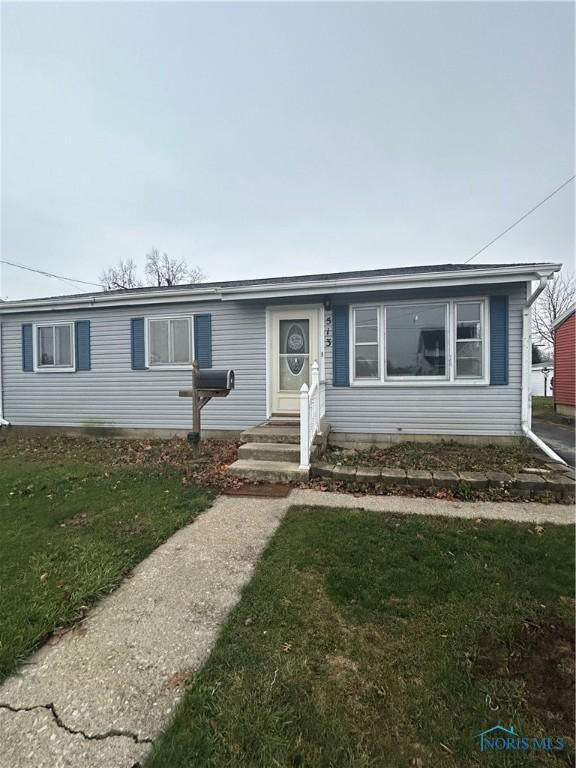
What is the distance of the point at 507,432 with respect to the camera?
622 cm

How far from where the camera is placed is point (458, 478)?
440 cm

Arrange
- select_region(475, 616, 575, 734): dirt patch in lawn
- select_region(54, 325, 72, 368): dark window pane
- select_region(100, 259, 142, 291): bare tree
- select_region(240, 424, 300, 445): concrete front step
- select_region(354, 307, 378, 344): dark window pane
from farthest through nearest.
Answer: select_region(100, 259, 142, 291): bare tree < select_region(54, 325, 72, 368): dark window pane < select_region(354, 307, 378, 344): dark window pane < select_region(240, 424, 300, 445): concrete front step < select_region(475, 616, 575, 734): dirt patch in lawn

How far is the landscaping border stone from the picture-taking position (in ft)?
13.9

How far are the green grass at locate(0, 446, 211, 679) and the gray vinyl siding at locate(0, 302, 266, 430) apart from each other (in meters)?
2.26

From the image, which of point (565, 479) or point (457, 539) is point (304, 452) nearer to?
point (457, 539)

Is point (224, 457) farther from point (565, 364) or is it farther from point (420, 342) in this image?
point (565, 364)

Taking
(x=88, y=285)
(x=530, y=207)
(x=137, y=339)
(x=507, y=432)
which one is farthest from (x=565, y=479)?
(x=88, y=285)

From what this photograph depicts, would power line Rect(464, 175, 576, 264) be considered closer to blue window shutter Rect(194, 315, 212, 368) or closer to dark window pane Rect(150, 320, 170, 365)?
blue window shutter Rect(194, 315, 212, 368)

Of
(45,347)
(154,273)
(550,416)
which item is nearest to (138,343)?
(45,347)

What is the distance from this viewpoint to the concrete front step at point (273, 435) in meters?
5.81

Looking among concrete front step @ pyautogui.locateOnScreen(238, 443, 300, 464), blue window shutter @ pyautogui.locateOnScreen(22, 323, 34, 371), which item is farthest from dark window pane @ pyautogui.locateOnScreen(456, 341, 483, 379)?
blue window shutter @ pyautogui.locateOnScreen(22, 323, 34, 371)

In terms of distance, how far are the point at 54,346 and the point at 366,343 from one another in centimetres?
751

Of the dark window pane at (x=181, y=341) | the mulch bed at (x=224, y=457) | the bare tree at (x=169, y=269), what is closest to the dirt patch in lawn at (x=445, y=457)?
the mulch bed at (x=224, y=457)

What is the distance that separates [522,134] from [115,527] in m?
13.7
